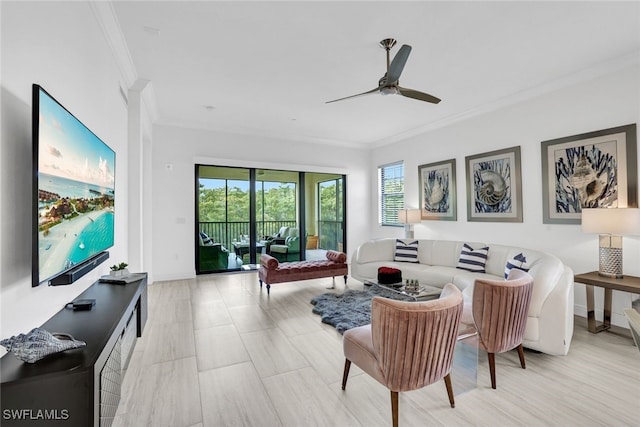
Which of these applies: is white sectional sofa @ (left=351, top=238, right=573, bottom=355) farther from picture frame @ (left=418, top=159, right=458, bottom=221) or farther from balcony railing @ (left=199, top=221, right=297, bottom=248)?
balcony railing @ (left=199, top=221, right=297, bottom=248)

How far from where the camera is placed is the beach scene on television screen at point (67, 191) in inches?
57.1

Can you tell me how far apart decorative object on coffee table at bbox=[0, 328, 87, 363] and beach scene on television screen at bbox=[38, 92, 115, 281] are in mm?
298

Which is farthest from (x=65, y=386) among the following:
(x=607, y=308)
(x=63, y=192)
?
(x=607, y=308)

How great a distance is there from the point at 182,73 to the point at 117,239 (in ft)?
6.83

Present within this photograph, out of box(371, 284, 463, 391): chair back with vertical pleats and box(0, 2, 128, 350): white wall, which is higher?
box(0, 2, 128, 350): white wall

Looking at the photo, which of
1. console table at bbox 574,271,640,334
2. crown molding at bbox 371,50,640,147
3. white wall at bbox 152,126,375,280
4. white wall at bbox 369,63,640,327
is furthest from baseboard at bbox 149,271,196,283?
console table at bbox 574,271,640,334

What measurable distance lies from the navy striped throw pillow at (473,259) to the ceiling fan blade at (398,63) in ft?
9.03

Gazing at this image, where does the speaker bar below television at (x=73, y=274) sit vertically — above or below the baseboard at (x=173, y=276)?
above

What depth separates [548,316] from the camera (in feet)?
8.43

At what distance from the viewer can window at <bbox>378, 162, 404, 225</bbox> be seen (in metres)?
6.73

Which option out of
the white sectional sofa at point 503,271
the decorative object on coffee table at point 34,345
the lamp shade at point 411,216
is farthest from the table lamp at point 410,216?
the decorative object on coffee table at point 34,345

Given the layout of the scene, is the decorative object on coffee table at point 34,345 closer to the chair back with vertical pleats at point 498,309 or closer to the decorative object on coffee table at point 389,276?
the chair back with vertical pleats at point 498,309

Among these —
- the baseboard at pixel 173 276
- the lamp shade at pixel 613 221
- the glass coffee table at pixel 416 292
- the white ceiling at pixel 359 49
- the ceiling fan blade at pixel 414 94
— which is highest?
the white ceiling at pixel 359 49

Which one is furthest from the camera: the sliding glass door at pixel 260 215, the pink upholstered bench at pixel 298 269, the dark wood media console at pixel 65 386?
the sliding glass door at pixel 260 215
